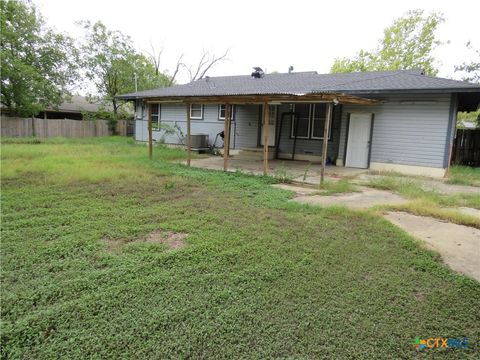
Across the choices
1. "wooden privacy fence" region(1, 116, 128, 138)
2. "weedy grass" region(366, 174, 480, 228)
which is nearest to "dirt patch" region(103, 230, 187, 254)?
"weedy grass" region(366, 174, 480, 228)

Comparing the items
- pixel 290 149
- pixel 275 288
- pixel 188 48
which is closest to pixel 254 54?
pixel 188 48

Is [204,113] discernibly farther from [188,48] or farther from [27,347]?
[188,48]

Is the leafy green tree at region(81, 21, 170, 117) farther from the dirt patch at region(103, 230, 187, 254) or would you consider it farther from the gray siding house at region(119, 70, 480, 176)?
the dirt patch at region(103, 230, 187, 254)

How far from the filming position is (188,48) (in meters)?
33.6

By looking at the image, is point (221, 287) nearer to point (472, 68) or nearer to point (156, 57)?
point (472, 68)

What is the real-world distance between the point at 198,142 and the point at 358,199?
9.18 m

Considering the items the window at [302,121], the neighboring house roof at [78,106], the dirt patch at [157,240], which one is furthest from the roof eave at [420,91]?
the neighboring house roof at [78,106]

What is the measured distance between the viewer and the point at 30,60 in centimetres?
1978

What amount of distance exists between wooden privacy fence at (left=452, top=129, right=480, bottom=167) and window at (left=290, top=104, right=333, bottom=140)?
547 centimetres

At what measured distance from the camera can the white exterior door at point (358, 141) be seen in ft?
35.6

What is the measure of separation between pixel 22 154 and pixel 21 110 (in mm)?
9088

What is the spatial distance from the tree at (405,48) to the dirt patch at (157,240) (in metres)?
29.3

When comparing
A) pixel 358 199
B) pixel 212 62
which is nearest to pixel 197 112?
pixel 358 199

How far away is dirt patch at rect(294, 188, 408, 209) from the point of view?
19.9 ft
